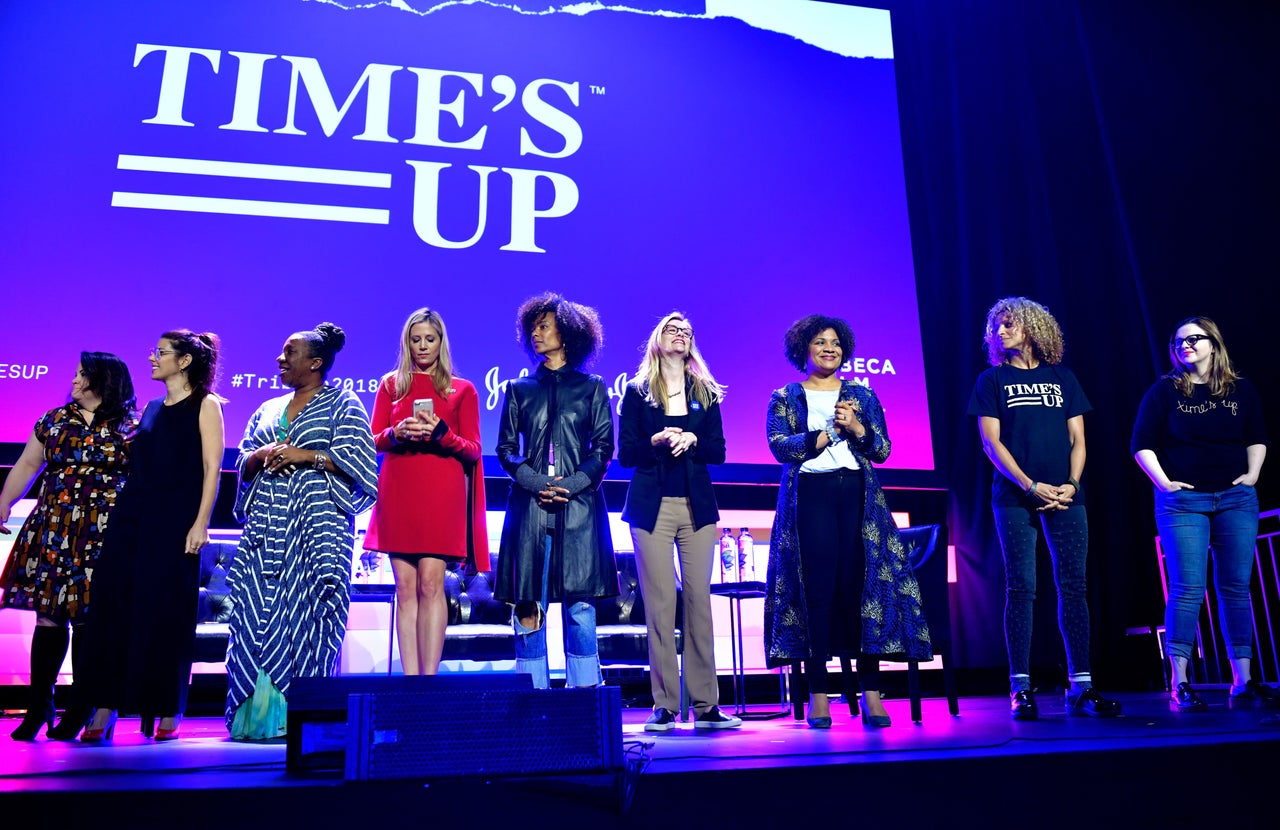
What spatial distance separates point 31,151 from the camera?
15.1 feet

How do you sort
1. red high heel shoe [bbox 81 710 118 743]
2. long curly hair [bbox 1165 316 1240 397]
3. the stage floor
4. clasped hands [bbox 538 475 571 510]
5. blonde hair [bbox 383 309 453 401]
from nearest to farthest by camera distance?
the stage floor, red high heel shoe [bbox 81 710 118 743], clasped hands [bbox 538 475 571 510], blonde hair [bbox 383 309 453 401], long curly hair [bbox 1165 316 1240 397]

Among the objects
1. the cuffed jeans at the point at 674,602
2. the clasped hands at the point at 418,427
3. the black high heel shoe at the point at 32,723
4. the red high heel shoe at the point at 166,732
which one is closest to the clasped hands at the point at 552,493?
the cuffed jeans at the point at 674,602

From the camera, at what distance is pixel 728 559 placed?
17.3ft

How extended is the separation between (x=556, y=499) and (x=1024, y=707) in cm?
170

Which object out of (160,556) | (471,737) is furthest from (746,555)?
(471,737)

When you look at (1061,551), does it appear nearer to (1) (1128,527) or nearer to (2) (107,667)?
(1) (1128,527)

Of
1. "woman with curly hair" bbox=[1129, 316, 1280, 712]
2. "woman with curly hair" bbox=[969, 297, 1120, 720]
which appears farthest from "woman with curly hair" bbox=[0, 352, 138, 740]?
"woman with curly hair" bbox=[1129, 316, 1280, 712]

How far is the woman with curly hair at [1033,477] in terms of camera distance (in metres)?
3.54

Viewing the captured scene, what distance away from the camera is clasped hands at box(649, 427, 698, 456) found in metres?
3.24

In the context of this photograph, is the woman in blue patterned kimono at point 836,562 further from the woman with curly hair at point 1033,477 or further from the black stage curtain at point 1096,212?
the black stage curtain at point 1096,212

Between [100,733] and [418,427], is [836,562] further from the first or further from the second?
[100,733]

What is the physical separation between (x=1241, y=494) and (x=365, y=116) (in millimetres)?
4222

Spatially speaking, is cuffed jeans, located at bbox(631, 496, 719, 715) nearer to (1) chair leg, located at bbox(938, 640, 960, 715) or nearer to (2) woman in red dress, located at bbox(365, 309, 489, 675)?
(2) woman in red dress, located at bbox(365, 309, 489, 675)

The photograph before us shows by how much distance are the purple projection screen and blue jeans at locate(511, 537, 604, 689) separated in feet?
5.28
